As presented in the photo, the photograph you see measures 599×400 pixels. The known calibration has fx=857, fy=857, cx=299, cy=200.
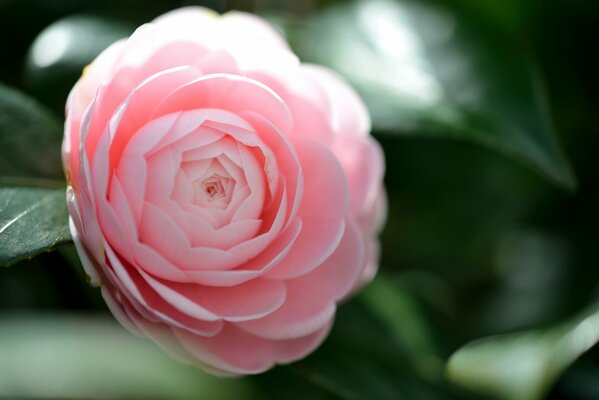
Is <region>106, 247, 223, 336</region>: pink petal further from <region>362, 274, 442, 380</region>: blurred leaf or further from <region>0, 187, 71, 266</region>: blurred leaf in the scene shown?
<region>362, 274, 442, 380</region>: blurred leaf

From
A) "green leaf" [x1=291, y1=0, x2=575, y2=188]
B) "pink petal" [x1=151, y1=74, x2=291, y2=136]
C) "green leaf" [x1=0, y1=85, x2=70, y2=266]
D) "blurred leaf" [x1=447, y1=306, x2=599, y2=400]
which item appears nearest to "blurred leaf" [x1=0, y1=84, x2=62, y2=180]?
"green leaf" [x1=0, y1=85, x2=70, y2=266]

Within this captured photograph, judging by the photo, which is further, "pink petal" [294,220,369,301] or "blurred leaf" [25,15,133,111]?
"blurred leaf" [25,15,133,111]

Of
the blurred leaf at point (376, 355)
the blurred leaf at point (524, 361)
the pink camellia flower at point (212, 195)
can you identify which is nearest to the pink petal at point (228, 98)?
the pink camellia flower at point (212, 195)

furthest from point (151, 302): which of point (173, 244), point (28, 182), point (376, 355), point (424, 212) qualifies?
point (424, 212)

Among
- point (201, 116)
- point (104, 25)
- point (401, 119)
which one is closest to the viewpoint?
point (201, 116)

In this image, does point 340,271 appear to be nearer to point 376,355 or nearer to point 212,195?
point 212,195

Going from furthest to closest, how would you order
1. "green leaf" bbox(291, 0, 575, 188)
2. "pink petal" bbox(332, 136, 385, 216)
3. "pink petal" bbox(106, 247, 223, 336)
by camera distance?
1. "green leaf" bbox(291, 0, 575, 188)
2. "pink petal" bbox(332, 136, 385, 216)
3. "pink petal" bbox(106, 247, 223, 336)

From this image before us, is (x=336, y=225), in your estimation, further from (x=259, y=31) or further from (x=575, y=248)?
(x=575, y=248)

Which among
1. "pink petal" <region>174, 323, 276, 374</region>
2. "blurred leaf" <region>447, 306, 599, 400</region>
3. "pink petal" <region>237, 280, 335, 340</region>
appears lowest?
"blurred leaf" <region>447, 306, 599, 400</region>

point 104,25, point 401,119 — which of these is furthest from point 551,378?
point 104,25
